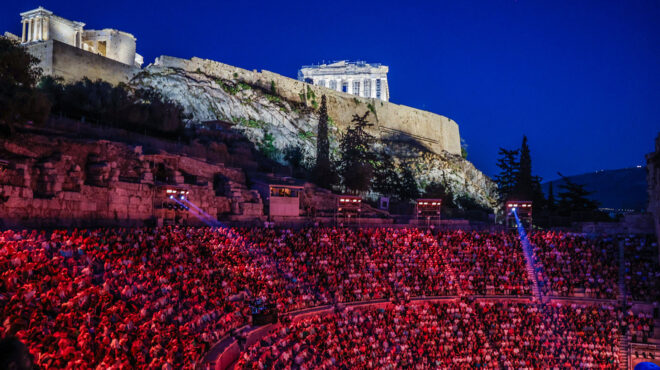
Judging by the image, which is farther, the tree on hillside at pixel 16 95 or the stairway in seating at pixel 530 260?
the stairway in seating at pixel 530 260

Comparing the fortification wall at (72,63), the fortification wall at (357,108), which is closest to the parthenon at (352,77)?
the fortification wall at (357,108)

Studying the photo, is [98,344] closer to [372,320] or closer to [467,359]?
[372,320]

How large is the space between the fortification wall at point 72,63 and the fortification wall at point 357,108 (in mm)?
7996

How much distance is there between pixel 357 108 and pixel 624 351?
58.3 metres

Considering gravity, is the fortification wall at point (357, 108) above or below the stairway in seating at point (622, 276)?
above

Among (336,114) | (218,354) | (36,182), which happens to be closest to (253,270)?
(218,354)

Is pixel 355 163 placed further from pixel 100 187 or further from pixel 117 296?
pixel 117 296

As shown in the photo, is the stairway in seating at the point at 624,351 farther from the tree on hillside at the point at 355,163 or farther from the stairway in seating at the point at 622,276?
the tree on hillside at the point at 355,163

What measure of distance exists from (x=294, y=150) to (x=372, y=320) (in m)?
36.0

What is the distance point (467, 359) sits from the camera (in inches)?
887

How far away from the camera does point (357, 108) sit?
78.4 meters

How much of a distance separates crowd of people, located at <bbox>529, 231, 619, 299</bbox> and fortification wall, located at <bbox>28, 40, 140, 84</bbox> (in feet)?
125

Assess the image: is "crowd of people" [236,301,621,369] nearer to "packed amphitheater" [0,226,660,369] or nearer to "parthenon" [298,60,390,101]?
"packed amphitheater" [0,226,660,369]

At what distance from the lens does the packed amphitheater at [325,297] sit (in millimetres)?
13445
